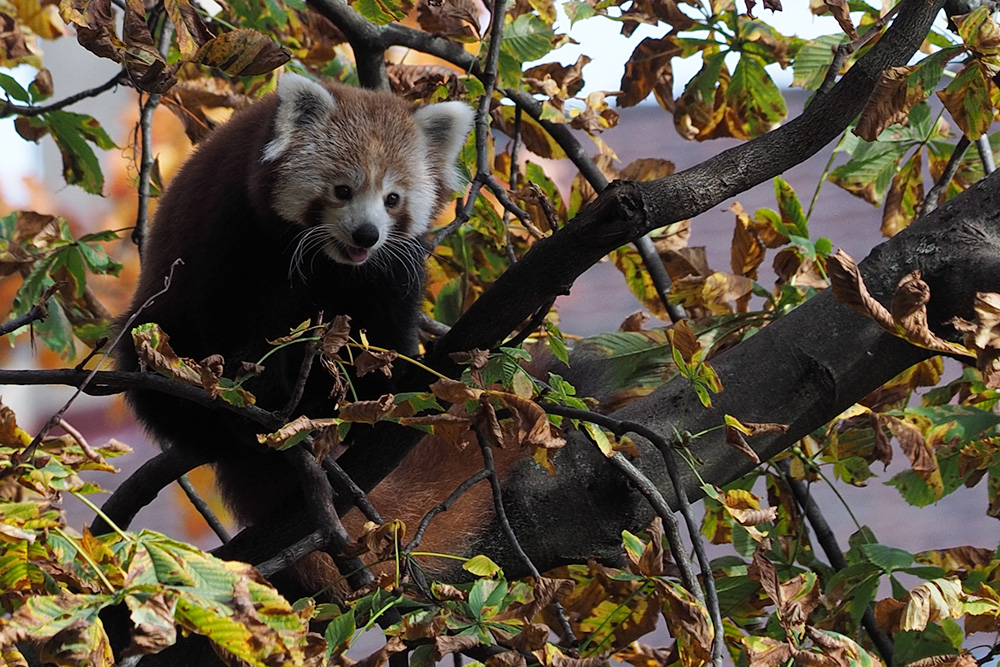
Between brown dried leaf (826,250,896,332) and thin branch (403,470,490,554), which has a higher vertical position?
brown dried leaf (826,250,896,332)

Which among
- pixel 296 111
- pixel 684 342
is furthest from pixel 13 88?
Answer: pixel 684 342

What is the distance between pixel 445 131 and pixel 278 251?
1.43 ft

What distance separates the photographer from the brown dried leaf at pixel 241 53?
124 cm

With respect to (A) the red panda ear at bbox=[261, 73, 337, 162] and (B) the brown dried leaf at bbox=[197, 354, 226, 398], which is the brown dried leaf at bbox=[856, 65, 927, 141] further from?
(A) the red panda ear at bbox=[261, 73, 337, 162]

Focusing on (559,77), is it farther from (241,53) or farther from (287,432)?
(287,432)

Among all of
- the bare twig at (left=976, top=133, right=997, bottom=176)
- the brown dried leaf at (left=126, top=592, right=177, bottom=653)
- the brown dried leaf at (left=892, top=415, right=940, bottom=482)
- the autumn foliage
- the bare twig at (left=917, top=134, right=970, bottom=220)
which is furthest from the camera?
the bare twig at (left=976, top=133, right=997, bottom=176)

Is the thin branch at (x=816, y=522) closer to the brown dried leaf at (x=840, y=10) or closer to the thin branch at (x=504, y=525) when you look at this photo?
the thin branch at (x=504, y=525)

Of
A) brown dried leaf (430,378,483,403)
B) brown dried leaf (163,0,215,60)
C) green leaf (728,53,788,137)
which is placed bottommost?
brown dried leaf (430,378,483,403)

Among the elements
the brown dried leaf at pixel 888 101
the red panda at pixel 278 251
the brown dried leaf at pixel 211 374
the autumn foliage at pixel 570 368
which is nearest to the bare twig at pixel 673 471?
the autumn foliage at pixel 570 368

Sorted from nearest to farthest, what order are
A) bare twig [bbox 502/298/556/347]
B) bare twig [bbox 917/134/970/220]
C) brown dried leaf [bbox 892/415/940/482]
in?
bare twig [bbox 502/298/556/347] → brown dried leaf [bbox 892/415/940/482] → bare twig [bbox 917/134/970/220]

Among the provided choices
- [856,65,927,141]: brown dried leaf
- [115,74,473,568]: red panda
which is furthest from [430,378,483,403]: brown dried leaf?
[115,74,473,568]: red panda

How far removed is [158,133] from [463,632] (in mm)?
3074

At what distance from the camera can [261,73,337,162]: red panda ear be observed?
6.17 feet

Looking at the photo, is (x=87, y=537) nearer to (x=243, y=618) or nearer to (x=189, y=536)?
(x=243, y=618)
